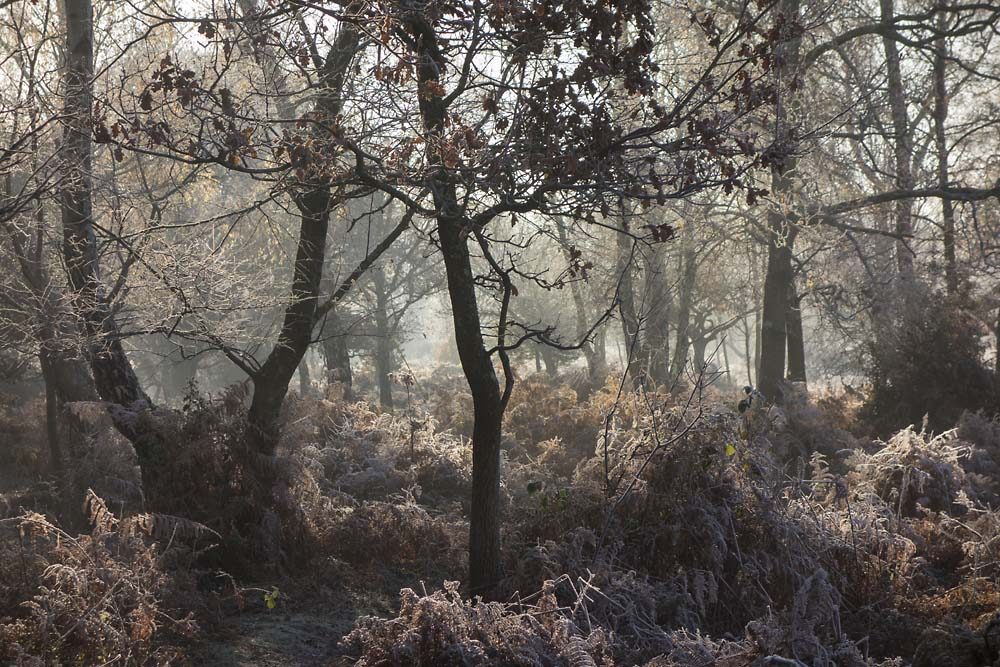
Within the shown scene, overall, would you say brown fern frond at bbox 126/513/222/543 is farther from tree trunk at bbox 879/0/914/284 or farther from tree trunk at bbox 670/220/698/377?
tree trunk at bbox 879/0/914/284

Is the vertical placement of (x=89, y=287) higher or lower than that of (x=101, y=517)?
higher

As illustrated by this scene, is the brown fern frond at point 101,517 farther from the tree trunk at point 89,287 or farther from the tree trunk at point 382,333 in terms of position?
the tree trunk at point 382,333

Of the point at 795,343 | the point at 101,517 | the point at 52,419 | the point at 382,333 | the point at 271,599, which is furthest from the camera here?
the point at 382,333

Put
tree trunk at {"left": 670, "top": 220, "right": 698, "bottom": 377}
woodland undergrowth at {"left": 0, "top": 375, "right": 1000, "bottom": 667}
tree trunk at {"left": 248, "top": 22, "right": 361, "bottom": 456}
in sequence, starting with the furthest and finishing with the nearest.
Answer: tree trunk at {"left": 670, "top": 220, "right": 698, "bottom": 377} → tree trunk at {"left": 248, "top": 22, "right": 361, "bottom": 456} → woodland undergrowth at {"left": 0, "top": 375, "right": 1000, "bottom": 667}

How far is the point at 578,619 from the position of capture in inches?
228

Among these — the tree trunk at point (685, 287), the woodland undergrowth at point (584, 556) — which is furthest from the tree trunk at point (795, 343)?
the woodland undergrowth at point (584, 556)

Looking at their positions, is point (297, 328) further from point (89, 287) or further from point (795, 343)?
point (795, 343)

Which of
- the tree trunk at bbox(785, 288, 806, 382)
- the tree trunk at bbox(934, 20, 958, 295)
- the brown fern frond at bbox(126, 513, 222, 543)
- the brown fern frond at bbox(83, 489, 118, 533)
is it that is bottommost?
the brown fern frond at bbox(126, 513, 222, 543)

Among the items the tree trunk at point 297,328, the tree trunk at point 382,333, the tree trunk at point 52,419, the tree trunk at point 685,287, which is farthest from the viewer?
the tree trunk at point 382,333

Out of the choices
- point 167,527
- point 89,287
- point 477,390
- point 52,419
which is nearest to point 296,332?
point 89,287

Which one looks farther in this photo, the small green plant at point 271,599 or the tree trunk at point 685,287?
the tree trunk at point 685,287

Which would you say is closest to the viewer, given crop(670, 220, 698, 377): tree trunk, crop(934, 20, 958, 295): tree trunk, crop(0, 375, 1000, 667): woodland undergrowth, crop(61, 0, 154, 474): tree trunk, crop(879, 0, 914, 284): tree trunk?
crop(0, 375, 1000, 667): woodland undergrowth

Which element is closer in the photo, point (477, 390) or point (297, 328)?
point (477, 390)

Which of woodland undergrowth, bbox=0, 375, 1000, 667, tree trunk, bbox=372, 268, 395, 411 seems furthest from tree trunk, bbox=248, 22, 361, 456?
tree trunk, bbox=372, 268, 395, 411
